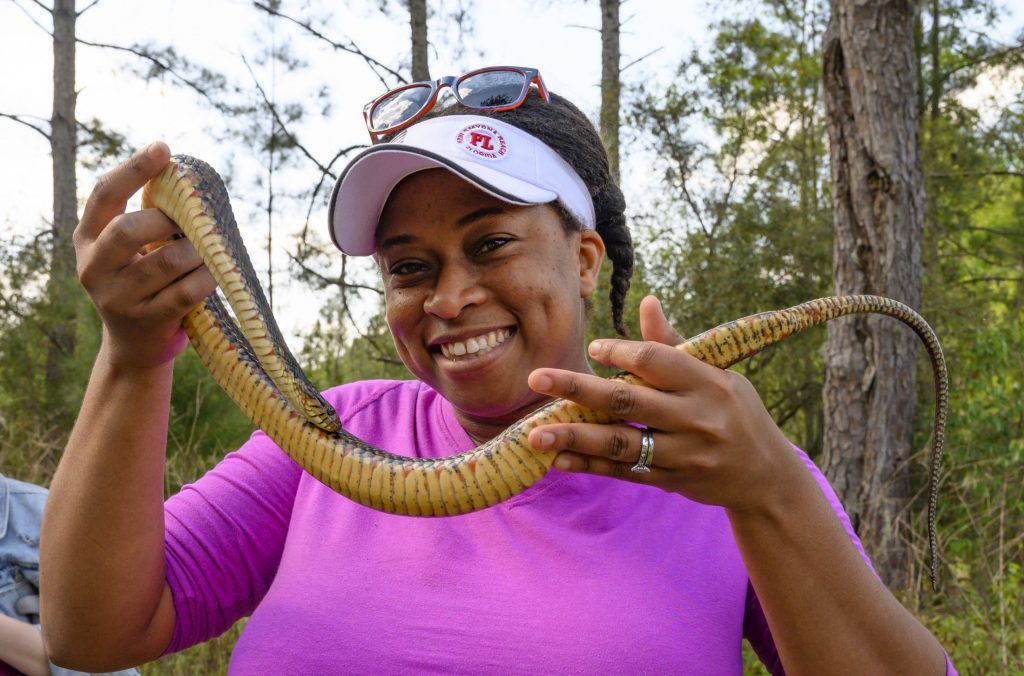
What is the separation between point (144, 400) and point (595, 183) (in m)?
1.43

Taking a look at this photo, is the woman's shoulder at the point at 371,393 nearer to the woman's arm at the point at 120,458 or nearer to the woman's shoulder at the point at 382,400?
the woman's shoulder at the point at 382,400

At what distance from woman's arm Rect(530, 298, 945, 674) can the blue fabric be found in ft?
7.71

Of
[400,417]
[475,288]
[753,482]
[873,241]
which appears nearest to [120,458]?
[400,417]

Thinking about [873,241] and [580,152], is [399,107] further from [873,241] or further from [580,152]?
[873,241]

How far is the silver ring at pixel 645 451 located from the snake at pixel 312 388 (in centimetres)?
13

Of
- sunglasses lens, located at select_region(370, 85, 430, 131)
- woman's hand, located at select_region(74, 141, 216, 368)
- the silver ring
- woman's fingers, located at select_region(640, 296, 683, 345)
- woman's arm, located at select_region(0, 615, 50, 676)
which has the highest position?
sunglasses lens, located at select_region(370, 85, 430, 131)

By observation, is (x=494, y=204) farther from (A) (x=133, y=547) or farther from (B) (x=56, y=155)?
(B) (x=56, y=155)

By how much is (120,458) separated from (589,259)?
4.49ft

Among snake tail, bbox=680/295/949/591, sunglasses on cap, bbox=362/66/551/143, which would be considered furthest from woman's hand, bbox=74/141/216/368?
snake tail, bbox=680/295/949/591

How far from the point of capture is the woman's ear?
8.41ft

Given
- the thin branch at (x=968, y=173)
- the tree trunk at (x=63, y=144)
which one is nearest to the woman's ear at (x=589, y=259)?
the tree trunk at (x=63, y=144)

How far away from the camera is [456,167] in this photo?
84.7 inches

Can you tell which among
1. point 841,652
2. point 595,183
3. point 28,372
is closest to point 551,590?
point 841,652

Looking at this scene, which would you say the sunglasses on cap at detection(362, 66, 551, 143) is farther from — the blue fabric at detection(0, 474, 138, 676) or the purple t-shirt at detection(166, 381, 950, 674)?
the blue fabric at detection(0, 474, 138, 676)
